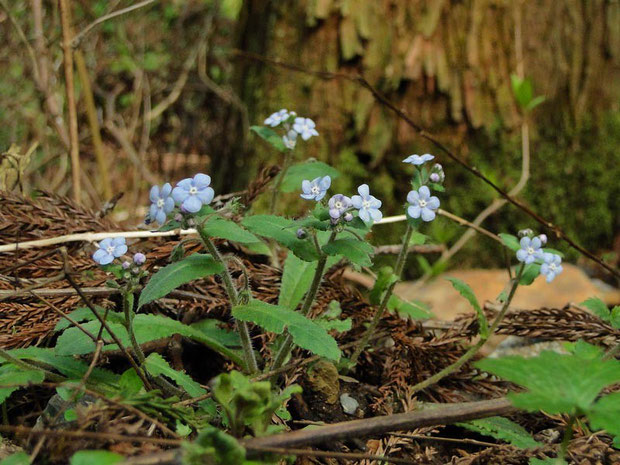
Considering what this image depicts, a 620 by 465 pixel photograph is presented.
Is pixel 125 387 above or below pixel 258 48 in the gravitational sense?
below

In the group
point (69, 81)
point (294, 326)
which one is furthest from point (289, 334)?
point (69, 81)

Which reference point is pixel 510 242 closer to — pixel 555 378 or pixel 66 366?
pixel 555 378

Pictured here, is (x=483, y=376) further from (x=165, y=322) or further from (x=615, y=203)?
(x=615, y=203)

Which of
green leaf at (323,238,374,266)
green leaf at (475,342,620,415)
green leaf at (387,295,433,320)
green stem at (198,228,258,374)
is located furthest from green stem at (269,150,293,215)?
green leaf at (475,342,620,415)

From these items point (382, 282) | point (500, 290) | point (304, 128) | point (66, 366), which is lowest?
point (500, 290)

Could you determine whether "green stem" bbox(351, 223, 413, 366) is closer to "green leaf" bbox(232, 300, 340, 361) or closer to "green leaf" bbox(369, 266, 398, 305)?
"green leaf" bbox(369, 266, 398, 305)

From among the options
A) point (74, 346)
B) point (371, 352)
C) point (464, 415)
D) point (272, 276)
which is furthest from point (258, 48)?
point (464, 415)

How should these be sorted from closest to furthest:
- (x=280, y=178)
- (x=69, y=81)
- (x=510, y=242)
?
(x=510, y=242) < (x=280, y=178) < (x=69, y=81)
